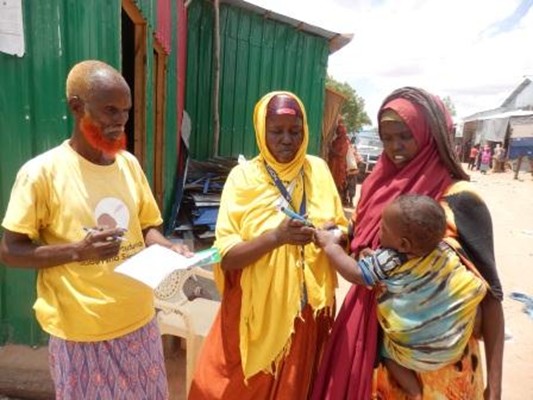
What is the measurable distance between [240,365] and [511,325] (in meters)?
3.64

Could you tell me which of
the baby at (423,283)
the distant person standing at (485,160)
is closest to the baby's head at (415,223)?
the baby at (423,283)

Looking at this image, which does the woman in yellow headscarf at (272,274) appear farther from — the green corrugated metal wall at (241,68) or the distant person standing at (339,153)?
the distant person standing at (339,153)

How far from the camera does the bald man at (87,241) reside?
1.50m

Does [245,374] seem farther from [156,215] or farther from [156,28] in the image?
[156,28]

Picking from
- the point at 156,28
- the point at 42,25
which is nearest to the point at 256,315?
the point at 42,25

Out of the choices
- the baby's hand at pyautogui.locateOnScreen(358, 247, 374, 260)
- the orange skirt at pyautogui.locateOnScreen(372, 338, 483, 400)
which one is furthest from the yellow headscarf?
the orange skirt at pyautogui.locateOnScreen(372, 338, 483, 400)

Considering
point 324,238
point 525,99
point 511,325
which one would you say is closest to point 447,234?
point 324,238

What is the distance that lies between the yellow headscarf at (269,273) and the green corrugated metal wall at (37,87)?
154 centimetres

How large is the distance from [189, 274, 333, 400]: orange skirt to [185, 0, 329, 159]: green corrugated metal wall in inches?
217

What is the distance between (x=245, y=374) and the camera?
1.79 m

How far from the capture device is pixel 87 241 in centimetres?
148

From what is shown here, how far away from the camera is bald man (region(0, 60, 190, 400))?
1497 millimetres

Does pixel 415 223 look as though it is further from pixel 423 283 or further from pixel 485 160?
pixel 485 160

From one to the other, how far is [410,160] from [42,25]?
2.25 m
